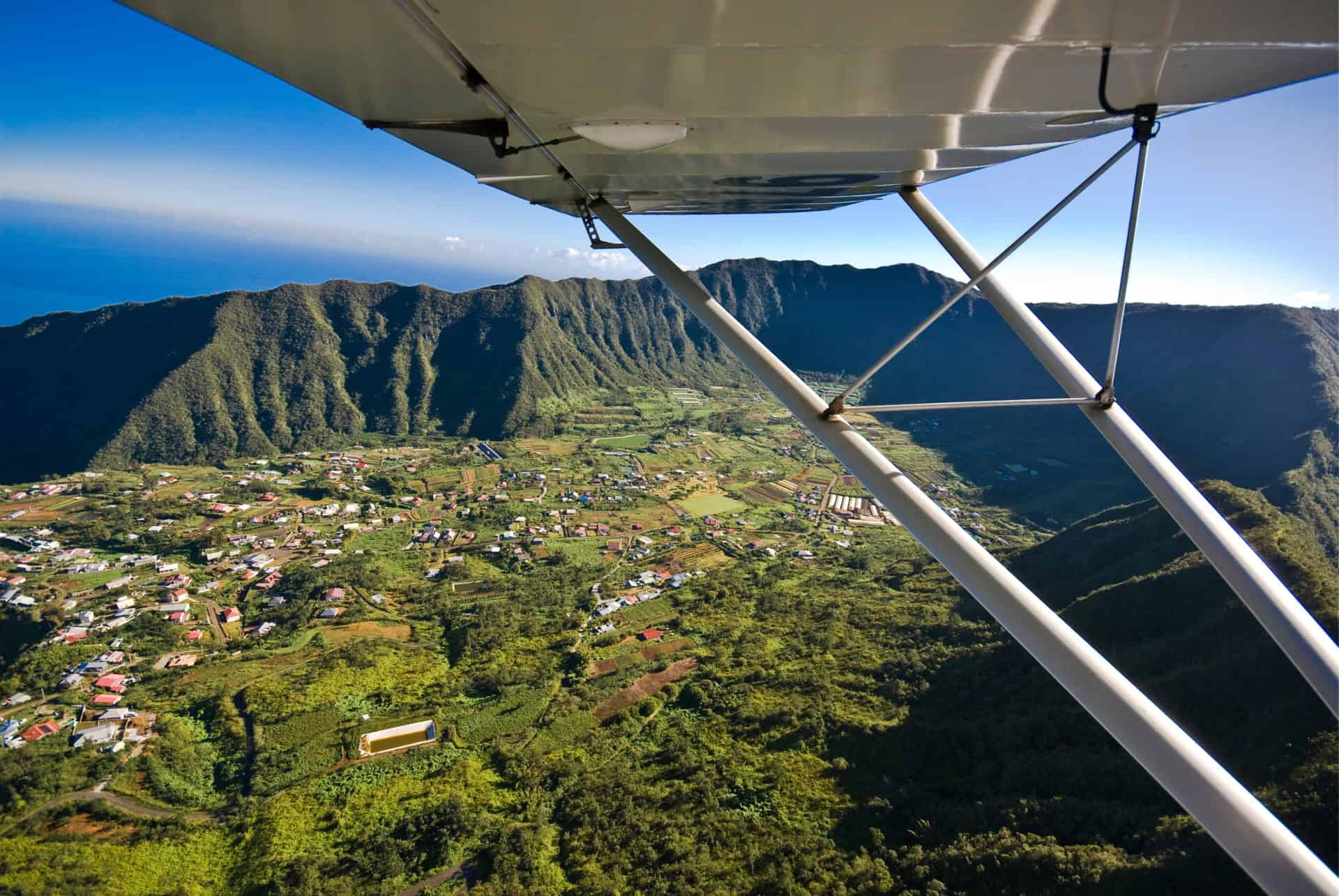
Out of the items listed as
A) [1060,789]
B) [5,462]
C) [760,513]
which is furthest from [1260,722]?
[5,462]

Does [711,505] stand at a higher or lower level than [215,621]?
higher

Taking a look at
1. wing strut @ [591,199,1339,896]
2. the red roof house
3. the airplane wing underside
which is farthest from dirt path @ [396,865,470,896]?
the airplane wing underside

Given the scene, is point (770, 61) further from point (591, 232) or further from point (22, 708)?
point (22, 708)

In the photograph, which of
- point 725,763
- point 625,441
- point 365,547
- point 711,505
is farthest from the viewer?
point 625,441

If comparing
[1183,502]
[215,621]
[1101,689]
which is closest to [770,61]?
[1101,689]

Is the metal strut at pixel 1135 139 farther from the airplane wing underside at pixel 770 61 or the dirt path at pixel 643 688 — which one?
the dirt path at pixel 643 688

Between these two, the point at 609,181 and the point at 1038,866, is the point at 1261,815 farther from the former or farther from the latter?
the point at 1038,866

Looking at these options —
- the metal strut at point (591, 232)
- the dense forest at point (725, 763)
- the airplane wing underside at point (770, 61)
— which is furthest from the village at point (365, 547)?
the airplane wing underside at point (770, 61)

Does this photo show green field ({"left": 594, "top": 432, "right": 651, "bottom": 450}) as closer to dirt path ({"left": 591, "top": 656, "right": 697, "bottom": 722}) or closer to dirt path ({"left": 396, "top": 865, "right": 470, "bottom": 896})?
dirt path ({"left": 591, "top": 656, "right": 697, "bottom": 722})
